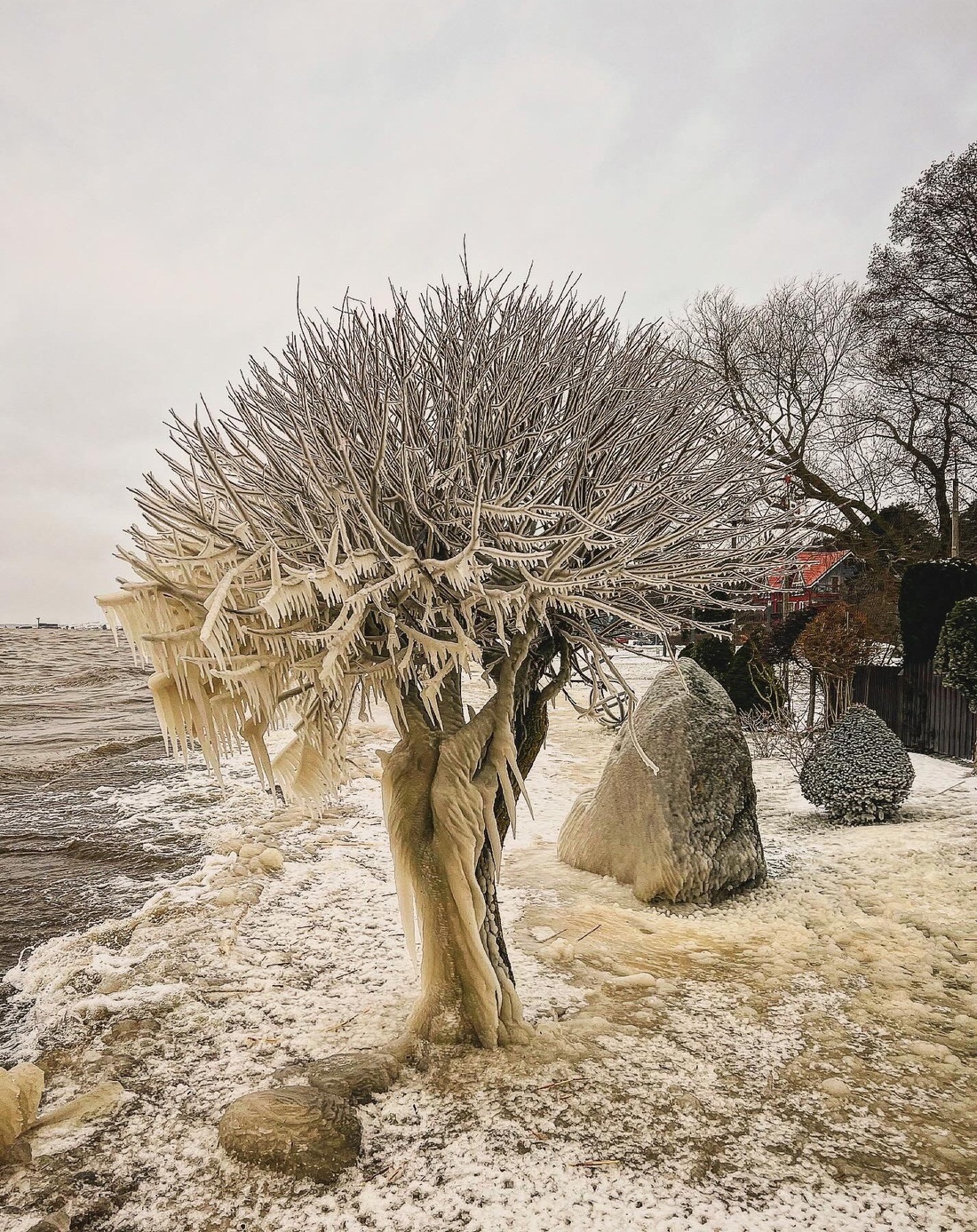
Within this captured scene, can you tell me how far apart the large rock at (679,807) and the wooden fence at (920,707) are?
6.08 m

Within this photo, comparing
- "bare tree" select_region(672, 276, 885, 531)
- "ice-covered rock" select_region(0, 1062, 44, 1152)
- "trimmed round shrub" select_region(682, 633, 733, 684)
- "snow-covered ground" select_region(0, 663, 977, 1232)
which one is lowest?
"snow-covered ground" select_region(0, 663, 977, 1232)

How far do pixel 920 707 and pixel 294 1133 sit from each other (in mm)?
11405

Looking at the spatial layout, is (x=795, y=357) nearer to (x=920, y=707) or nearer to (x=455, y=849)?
(x=920, y=707)

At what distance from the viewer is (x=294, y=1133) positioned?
2596mm

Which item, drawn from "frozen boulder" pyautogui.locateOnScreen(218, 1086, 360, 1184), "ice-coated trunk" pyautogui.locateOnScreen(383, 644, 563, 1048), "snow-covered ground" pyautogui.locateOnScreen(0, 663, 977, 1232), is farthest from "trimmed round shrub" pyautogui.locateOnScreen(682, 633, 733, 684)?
"frozen boulder" pyautogui.locateOnScreen(218, 1086, 360, 1184)

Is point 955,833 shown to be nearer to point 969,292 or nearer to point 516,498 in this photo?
point 516,498

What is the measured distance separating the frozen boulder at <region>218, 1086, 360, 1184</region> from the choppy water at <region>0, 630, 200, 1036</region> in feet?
6.30

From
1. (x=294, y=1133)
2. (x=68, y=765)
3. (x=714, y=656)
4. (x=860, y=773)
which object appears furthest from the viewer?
(x=714, y=656)

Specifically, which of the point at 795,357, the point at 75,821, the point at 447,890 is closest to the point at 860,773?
the point at 447,890

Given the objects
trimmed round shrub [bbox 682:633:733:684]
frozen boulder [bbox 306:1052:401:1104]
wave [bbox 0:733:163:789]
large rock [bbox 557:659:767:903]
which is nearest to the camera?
frozen boulder [bbox 306:1052:401:1104]

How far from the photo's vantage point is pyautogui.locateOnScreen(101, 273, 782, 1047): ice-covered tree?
101 inches

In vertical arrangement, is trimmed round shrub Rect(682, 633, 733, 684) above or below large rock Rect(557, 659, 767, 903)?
above

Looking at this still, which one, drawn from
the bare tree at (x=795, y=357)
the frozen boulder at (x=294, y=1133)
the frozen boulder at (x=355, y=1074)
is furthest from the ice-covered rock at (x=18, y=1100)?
the bare tree at (x=795, y=357)

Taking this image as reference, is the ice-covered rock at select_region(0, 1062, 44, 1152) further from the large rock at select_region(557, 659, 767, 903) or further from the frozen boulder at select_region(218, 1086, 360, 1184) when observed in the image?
the large rock at select_region(557, 659, 767, 903)
